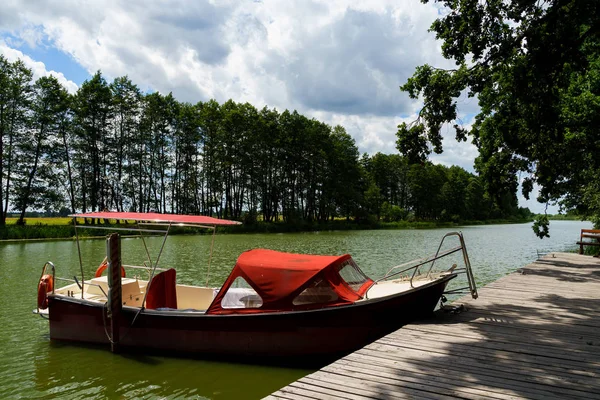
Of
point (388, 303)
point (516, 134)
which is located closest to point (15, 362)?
point (388, 303)

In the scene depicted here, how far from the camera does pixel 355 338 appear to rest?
8141mm

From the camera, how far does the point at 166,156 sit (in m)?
64.6

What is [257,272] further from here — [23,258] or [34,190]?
[34,190]

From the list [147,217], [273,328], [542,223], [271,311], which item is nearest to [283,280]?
[271,311]

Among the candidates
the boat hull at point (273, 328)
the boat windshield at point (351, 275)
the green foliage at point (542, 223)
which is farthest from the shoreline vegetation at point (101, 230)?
the green foliage at point (542, 223)

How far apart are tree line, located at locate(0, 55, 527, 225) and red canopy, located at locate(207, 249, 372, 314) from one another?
43.5m

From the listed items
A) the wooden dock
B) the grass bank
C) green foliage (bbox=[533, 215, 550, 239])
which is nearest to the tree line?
the grass bank

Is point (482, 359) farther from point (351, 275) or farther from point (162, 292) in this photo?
point (162, 292)

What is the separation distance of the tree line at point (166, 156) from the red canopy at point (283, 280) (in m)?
43.5

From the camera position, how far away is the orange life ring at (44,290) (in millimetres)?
10461

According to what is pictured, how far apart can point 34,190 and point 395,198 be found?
81.8m

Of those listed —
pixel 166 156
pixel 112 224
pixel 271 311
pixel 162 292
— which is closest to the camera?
pixel 271 311

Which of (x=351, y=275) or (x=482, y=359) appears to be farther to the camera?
(x=351, y=275)

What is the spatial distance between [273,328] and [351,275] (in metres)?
2.18
